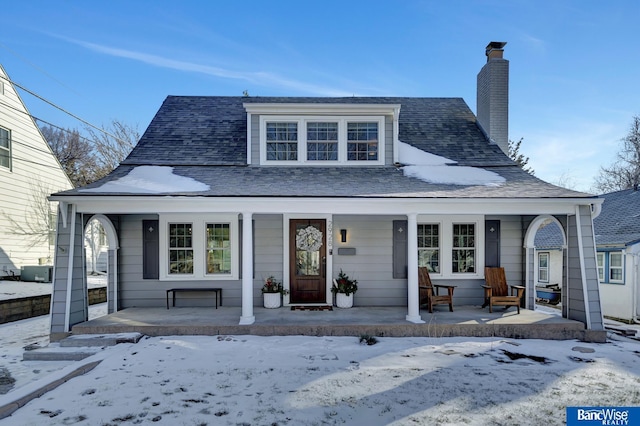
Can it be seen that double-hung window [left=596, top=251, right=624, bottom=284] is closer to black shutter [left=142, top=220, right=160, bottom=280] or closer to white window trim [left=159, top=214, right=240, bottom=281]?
white window trim [left=159, top=214, right=240, bottom=281]

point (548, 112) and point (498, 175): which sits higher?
point (548, 112)

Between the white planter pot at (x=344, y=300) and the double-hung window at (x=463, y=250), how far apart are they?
2479 mm

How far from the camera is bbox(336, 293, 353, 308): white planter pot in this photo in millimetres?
7328

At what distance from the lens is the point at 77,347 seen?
5473mm

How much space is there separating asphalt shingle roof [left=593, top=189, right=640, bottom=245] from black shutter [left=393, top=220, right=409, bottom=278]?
19.0 feet

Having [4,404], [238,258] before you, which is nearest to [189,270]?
[238,258]

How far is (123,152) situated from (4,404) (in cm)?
1781

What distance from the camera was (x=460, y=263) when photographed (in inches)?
305

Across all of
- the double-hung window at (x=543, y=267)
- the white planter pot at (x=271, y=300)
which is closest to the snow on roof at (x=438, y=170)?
the white planter pot at (x=271, y=300)

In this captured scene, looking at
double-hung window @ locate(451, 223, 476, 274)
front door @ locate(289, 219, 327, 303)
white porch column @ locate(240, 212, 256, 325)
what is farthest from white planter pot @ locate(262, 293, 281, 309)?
double-hung window @ locate(451, 223, 476, 274)

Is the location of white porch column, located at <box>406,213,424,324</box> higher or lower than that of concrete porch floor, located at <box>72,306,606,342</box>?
higher

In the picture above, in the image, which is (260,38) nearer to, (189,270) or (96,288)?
(189,270)

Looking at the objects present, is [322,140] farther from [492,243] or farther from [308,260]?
[492,243]

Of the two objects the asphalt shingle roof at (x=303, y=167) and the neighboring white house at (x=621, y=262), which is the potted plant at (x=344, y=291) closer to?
the asphalt shingle roof at (x=303, y=167)
